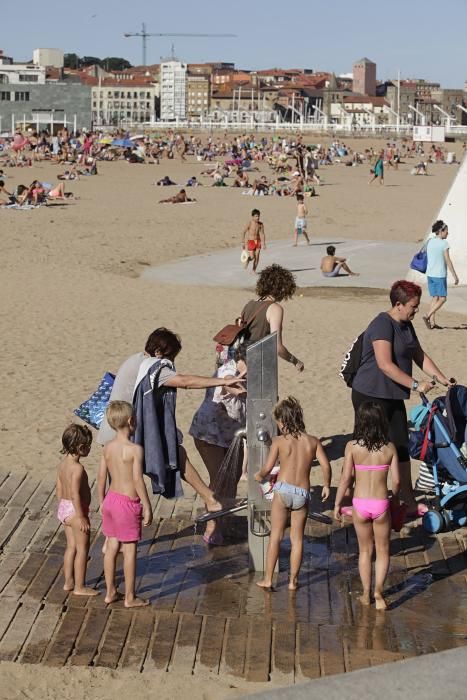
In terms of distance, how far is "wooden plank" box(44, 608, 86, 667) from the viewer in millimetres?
5176

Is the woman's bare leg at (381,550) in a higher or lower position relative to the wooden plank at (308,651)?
higher

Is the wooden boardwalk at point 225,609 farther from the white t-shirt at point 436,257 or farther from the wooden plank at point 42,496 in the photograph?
the white t-shirt at point 436,257

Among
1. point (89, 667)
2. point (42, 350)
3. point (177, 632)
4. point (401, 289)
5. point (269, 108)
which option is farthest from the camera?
point (269, 108)

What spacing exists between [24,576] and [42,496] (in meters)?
1.39

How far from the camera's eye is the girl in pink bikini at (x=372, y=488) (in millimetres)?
5828

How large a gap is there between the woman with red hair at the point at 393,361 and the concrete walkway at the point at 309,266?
8.29m

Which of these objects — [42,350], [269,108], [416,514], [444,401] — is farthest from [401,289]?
[269,108]

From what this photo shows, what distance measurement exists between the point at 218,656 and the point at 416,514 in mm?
2387

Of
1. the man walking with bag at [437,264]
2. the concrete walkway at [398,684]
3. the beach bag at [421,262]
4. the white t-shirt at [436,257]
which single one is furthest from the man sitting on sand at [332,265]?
the concrete walkway at [398,684]

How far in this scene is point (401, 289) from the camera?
22.4 ft

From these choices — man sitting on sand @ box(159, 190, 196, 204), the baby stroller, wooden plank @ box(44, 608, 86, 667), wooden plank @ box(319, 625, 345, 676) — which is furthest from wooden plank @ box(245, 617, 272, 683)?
man sitting on sand @ box(159, 190, 196, 204)

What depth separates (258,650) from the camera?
5328 mm

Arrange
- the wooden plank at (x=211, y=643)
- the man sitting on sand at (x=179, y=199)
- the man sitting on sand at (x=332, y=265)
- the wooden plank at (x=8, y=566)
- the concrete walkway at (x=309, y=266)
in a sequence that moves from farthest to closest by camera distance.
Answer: the man sitting on sand at (x=179, y=199) < the man sitting on sand at (x=332, y=265) < the concrete walkway at (x=309, y=266) < the wooden plank at (x=8, y=566) < the wooden plank at (x=211, y=643)

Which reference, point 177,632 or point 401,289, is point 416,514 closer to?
point 401,289
